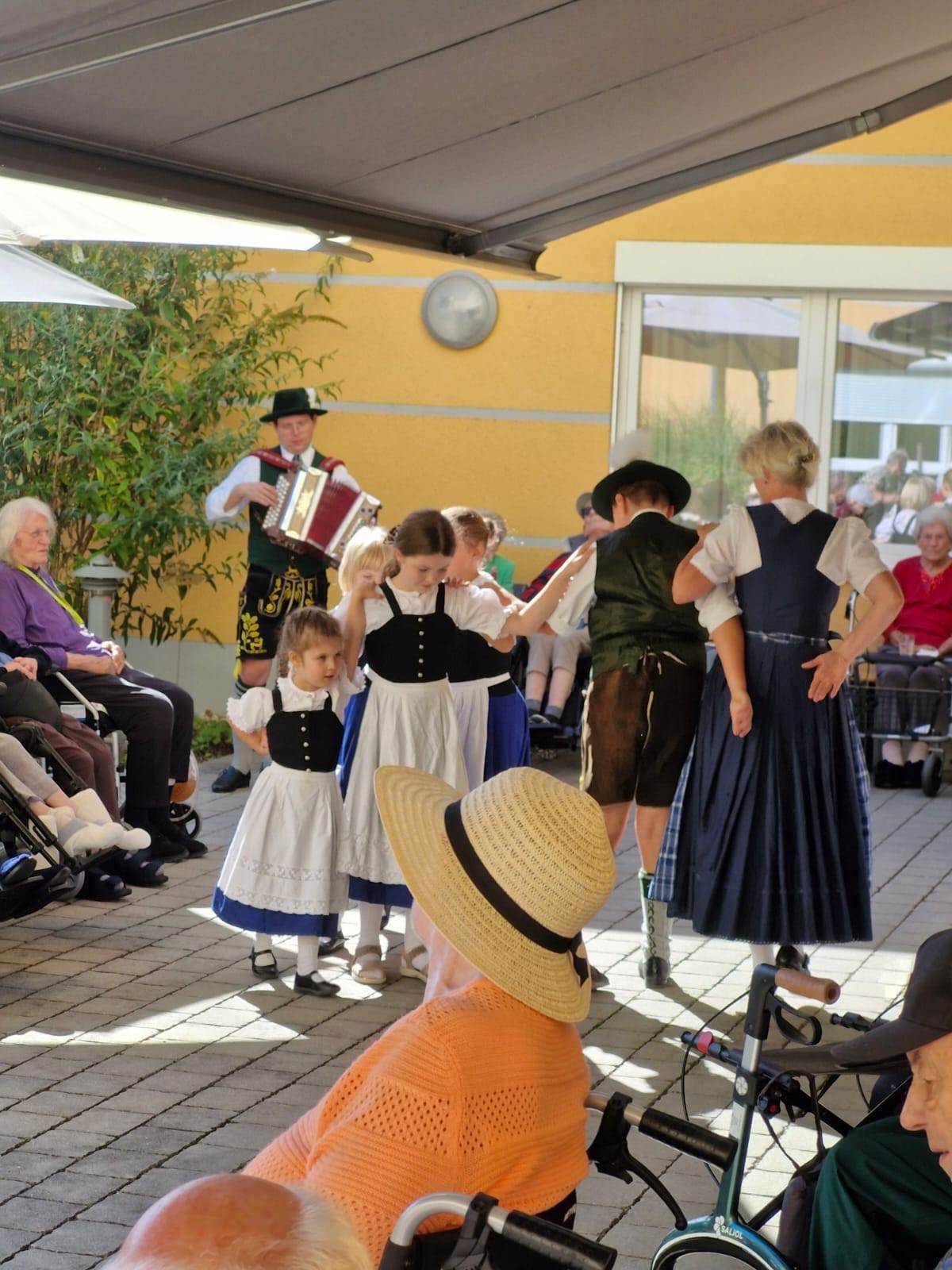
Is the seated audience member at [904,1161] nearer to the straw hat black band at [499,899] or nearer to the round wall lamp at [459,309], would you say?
the straw hat black band at [499,899]

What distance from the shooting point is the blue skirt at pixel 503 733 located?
6348 millimetres

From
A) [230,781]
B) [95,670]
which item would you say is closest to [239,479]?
[230,781]

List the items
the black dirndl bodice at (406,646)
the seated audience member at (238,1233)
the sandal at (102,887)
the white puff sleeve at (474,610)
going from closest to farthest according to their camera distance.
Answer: the seated audience member at (238,1233) < the black dirndl bodice at (406,646) < the white puff sleeve at (474,610) < the sandal at (102,887)

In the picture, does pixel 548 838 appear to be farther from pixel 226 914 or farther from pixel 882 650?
pixel 882 650

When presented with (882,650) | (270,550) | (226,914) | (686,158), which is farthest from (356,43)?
(882,650)

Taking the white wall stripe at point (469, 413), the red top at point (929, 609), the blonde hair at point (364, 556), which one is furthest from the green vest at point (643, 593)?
the white wall stripe at point (469, 413)

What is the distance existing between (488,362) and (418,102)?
21.4 ft

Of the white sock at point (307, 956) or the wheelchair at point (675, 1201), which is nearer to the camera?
the wheelchair at point (675, 1201)

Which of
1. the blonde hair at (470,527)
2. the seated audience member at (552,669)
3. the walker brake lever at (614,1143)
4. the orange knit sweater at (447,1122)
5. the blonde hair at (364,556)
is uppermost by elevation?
the blonde hair at (470,527)

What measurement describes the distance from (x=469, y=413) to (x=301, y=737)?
590cm

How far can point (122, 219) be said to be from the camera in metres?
6.25

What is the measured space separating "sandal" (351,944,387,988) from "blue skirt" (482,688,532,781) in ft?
2.96

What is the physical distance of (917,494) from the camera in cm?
1098

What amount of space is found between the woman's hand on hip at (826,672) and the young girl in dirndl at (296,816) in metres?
1.54
